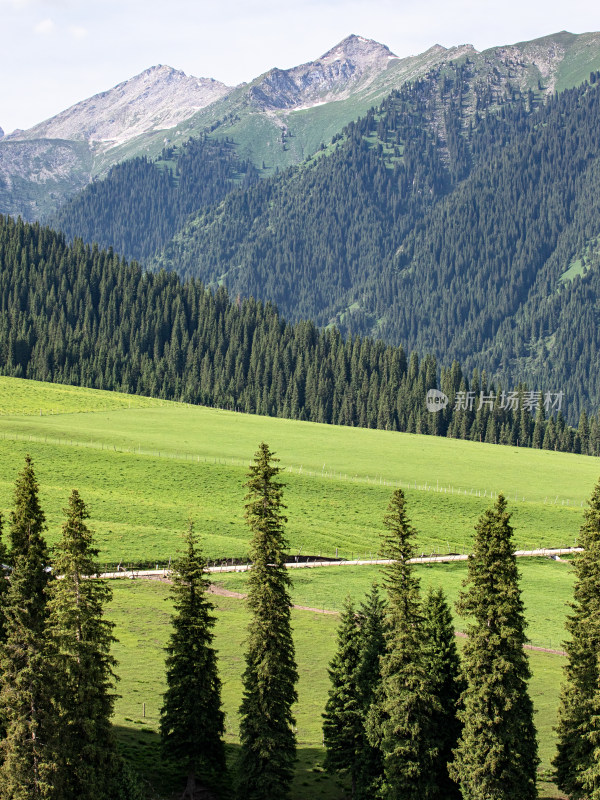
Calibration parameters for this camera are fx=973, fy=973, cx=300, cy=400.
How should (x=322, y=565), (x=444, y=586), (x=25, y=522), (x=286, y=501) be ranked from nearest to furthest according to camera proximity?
1. (x=25, y=522)
2. (x=444, y=586)
3. (x=322, y=565)
4. (x=286, y=501)

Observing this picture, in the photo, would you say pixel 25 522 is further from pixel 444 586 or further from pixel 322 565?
pixel 322 565

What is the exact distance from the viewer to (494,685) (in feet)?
148

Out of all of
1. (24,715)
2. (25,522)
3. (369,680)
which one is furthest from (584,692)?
(25,522)

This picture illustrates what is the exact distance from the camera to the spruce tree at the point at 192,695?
48.1 metres

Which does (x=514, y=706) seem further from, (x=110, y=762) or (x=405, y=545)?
(x=110, y=762)

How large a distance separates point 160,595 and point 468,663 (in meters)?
37.5

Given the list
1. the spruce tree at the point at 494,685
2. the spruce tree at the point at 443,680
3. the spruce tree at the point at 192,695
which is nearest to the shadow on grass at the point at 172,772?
the spruce tree at the point at 192,695

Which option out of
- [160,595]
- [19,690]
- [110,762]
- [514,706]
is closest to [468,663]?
[514,706]

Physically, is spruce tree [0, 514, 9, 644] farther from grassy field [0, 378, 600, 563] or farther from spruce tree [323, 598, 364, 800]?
grassy field [0, 378, 600, 563]

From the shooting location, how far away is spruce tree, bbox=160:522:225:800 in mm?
48094

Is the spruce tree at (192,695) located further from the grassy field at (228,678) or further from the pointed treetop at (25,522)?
the pointed treetop at (25,522)

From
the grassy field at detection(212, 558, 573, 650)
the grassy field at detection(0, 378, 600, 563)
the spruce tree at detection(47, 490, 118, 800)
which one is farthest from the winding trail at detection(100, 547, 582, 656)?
the spruce tree at detection(47, 490, 118, 800)

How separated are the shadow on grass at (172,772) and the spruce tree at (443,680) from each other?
18.5 ft

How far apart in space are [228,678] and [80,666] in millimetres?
23599
